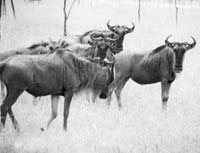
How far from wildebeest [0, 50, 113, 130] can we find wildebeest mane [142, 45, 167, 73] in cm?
190

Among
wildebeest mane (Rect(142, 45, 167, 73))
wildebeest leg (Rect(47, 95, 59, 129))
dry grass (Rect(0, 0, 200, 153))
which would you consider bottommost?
dry grass (Rect(0, 0, 200, 153))

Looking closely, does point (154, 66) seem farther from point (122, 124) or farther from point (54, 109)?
point (54, 109)

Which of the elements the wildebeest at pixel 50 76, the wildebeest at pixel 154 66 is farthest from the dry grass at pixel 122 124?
the wildebeest at pixel 50 76

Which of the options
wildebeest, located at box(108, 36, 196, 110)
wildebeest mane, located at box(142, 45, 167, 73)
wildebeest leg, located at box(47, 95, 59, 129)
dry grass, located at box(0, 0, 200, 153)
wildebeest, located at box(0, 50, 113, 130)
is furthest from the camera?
wildebeest mane, located at box(142, 45, 167, 73)

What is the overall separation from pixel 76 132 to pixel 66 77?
0.95 m

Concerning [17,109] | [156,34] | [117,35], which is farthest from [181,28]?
[17,109]

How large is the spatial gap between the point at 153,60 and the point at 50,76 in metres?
3.09

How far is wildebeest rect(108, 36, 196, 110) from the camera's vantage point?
871 cm

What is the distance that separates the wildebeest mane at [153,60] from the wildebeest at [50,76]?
1.90 m

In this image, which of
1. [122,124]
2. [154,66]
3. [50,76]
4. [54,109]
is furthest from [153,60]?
[50,76]

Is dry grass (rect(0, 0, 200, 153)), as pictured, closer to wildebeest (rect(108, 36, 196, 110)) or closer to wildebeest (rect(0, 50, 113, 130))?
wildebeest (rect(108, 36, 196, 110))

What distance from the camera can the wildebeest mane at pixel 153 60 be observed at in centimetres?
943

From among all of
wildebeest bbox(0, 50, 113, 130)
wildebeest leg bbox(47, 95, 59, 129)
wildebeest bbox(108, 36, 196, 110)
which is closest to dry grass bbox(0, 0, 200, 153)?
wildebeest leg bbox(47, 95, 59, 129)

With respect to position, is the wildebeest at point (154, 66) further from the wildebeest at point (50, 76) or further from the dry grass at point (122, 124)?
the wildebeest at point (50, 76)
